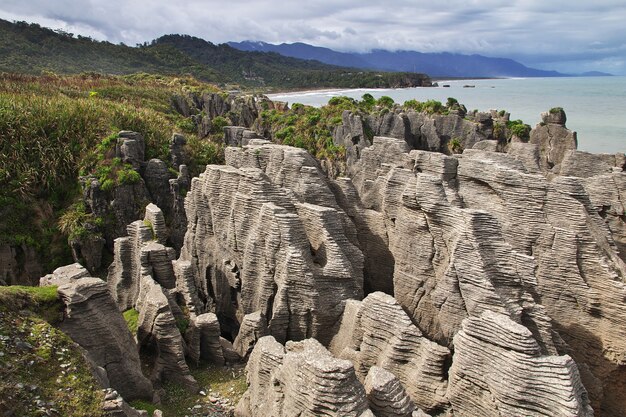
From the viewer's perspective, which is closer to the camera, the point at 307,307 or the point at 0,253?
the point at 307,307

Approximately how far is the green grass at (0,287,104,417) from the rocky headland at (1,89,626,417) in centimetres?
100

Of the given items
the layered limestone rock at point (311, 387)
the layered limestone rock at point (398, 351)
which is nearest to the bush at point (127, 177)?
the layered limestone rock at point (398, 351)

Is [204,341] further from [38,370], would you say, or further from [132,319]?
[38,370]

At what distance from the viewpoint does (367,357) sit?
1248 centimetres

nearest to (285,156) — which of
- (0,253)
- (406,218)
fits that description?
(406,218)

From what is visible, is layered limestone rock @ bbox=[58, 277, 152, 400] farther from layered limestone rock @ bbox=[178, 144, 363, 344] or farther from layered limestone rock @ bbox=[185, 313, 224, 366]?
layered limestone rock @ bbox=[178, 144, 363, 344]

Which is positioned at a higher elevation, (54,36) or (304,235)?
(54,36)

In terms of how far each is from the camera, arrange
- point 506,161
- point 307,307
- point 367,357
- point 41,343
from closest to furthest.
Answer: point 41,343, point 367,357, point 307,307, point 506,161

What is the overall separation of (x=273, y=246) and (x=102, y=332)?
18.0 feet

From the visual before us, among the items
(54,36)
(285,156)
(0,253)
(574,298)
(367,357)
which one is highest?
(54,36)

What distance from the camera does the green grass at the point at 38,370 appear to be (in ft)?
27.8

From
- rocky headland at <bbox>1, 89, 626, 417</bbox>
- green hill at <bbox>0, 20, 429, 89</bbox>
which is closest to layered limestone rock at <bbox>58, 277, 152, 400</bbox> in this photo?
rocky headland at <bbox>1, 89, 626, 417</bbox>

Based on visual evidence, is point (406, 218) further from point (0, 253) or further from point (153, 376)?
point (0, 253)

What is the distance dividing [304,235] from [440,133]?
120ft
